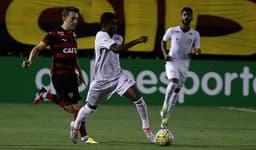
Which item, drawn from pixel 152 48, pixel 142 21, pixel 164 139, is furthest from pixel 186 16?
pixel 152 48

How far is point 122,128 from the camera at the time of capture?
53.9 feet

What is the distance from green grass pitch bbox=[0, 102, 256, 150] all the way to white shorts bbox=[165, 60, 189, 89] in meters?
0.95

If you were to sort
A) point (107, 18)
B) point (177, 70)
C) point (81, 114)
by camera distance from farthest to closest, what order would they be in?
point (177, 70), point (81, 114), point (107, 18)

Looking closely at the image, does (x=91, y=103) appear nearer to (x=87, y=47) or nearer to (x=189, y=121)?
(x=189, y=121)

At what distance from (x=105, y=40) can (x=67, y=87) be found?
1077 millimetres

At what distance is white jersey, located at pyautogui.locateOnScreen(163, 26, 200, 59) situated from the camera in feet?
58.2

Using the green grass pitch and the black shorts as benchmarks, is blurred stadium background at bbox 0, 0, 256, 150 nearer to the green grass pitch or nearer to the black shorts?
the green grass pitch

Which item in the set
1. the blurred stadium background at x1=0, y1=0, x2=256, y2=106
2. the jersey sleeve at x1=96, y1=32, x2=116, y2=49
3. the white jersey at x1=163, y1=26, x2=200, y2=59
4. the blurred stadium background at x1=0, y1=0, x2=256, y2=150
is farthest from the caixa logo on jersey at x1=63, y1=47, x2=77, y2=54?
→ the blurred stadium background at x1=0, y1=0, x2=256, y2=106

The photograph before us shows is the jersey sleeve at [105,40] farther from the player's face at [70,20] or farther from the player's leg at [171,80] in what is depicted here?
the player's leg at [171,80]

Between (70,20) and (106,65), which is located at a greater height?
(70,20)

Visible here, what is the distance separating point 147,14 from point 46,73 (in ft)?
10.2

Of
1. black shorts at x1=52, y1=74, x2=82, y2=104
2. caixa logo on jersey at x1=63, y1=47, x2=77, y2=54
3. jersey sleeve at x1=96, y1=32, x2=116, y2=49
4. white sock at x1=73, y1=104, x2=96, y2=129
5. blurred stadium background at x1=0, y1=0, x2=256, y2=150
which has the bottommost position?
blurred stadium background at x1=0, y1=0, x2=256, y2=150

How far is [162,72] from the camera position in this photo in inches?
923

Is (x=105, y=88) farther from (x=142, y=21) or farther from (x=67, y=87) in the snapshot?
(x=142, y=21)
